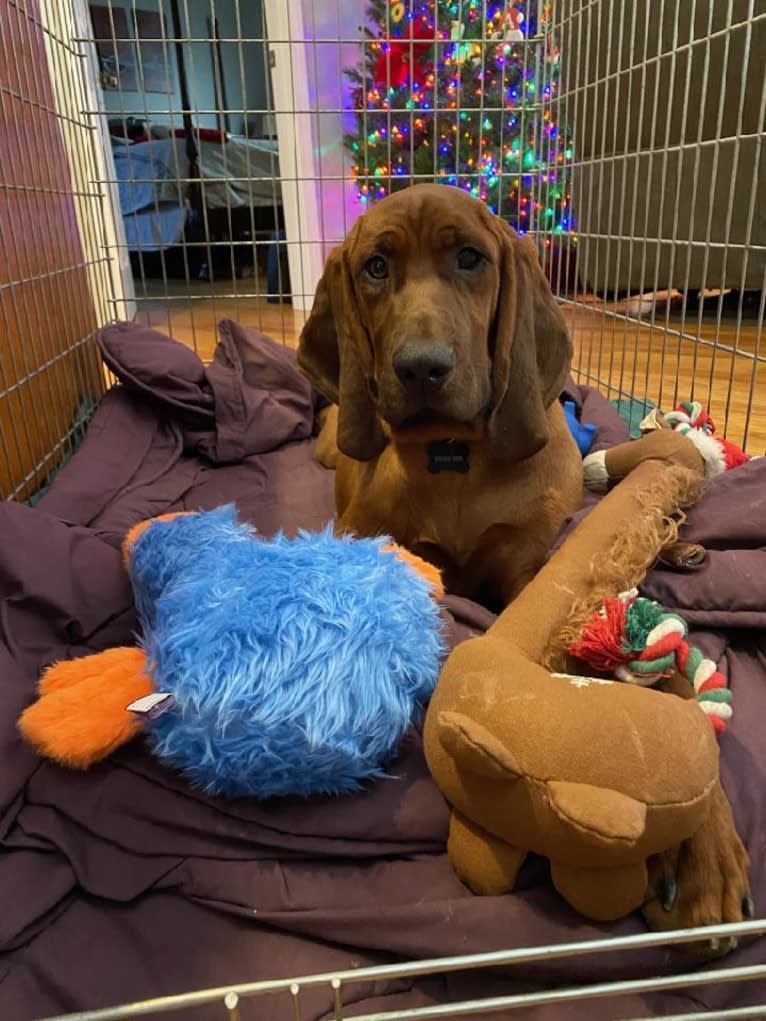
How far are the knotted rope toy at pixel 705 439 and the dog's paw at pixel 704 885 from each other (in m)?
0.90

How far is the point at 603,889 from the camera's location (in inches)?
30.4

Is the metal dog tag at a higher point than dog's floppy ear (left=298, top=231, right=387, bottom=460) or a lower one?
lower

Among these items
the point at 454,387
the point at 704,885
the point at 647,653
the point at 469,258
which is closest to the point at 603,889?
the point at 704,885

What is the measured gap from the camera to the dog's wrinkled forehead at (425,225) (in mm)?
1339

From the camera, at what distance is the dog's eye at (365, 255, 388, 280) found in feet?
4.56

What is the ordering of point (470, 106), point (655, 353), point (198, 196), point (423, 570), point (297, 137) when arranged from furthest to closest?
point (198, 196), point (470, 106), point (297, 137), point (655, 353), point (423, 570)

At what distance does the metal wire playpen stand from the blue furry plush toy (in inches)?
9.2

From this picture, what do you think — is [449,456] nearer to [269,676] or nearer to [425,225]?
[425,225]

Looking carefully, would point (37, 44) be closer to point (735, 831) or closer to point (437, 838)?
Answer: point (437, 838)

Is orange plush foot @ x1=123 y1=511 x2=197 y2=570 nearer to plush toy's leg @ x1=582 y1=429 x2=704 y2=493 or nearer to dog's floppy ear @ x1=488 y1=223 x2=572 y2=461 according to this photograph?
dog's floppy ear @ x1=488 y1=223 x2=572 y2=461

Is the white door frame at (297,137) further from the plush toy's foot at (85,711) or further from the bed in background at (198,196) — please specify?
the plush toy's foot at (85,711)

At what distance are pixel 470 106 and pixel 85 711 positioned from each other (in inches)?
170

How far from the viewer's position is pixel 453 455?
1.43 meters

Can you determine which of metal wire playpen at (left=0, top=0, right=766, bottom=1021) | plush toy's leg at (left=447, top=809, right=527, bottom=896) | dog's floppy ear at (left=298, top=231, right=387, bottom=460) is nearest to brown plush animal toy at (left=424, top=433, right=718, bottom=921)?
plush toy's leg at (left=447, top=809, right=527, bottom=896)
